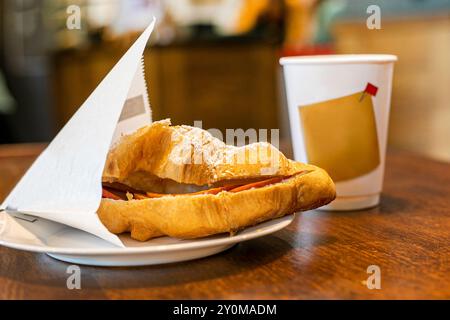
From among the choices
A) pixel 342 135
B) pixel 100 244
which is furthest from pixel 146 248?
Result: pixel 342 135

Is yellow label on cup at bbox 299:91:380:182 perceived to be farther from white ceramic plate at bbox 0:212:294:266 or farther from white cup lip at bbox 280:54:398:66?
white ceramic plate at bbox 0:212:294:266

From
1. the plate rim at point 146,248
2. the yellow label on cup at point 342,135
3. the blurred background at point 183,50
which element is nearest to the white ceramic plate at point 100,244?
the plate rim at point 146,248

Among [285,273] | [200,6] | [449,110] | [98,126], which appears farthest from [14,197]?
[200,6]

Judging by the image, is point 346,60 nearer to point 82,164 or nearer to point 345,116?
point 345,116

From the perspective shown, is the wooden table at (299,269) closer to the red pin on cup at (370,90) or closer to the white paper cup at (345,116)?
the white paper cup at (345,116)

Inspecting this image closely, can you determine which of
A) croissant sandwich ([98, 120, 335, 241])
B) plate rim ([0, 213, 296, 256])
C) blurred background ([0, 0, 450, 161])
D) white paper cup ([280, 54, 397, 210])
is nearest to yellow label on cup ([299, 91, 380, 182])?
white paper cup ([280, 54, 397, 210])

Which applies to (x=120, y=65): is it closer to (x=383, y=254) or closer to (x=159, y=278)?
(x=159, y=278)
